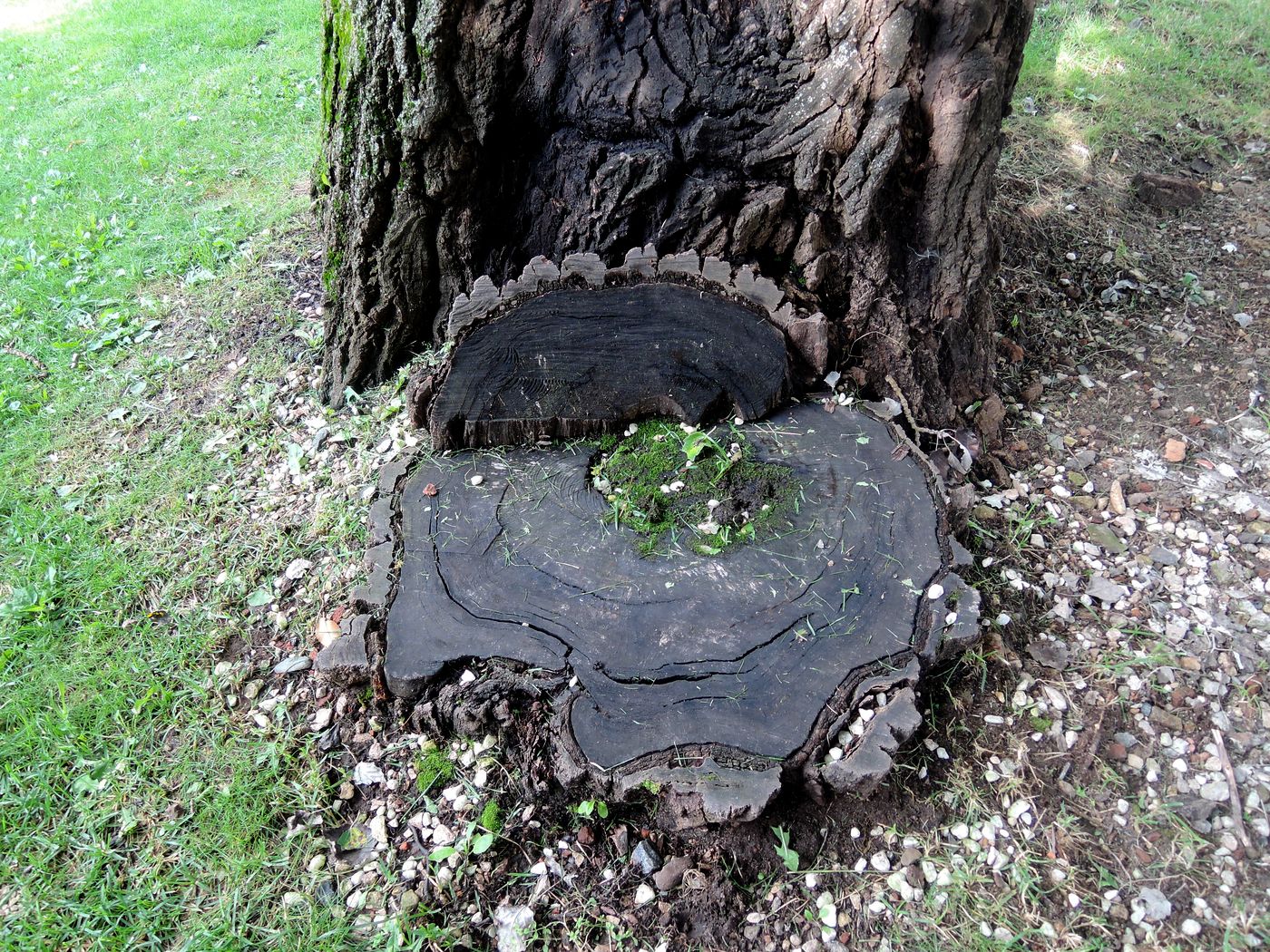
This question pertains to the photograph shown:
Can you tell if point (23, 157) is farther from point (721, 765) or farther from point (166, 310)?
point (721, 765)

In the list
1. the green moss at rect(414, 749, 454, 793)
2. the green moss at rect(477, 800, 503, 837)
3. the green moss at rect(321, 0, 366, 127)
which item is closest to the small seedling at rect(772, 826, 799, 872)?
the green moss at rect(477, 800, 503, 837)

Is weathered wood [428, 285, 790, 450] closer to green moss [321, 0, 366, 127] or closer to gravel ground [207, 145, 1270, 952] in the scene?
gravel ground [207, 145, 1270, 952]

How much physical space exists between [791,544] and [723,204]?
1.22m

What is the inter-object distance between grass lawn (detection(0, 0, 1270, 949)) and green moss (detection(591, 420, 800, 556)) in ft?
3.39

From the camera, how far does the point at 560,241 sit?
2.96m

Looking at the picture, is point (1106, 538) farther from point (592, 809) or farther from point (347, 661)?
point (347, 661)

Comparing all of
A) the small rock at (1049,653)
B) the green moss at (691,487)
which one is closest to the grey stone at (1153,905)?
the small rock at (1049,653)

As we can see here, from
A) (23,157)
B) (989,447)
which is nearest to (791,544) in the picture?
(989,447)

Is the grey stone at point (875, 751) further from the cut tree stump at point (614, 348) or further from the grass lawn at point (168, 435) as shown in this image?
the grass lawn at point (168, 435)

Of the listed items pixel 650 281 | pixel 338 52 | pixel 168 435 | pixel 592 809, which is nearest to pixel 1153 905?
pixel 592 809

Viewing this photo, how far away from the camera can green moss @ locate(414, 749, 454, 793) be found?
6.95 feet

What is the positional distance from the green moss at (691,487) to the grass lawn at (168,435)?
1034mm

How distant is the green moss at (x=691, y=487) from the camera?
2.26m

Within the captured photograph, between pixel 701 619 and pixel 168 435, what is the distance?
2.58 metres
